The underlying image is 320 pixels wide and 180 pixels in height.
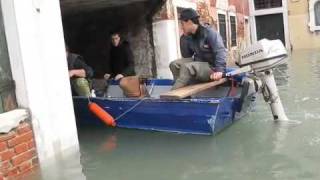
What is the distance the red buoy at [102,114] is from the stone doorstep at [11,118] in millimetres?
2022

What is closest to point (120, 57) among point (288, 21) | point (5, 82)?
point (5, 82)

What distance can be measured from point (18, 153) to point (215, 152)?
2.12m

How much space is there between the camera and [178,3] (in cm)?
1090

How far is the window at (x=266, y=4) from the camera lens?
25.1 m

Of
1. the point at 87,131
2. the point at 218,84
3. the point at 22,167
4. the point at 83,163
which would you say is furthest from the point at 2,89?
the point at 218,84

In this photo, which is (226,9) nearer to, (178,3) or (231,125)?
(178,3)

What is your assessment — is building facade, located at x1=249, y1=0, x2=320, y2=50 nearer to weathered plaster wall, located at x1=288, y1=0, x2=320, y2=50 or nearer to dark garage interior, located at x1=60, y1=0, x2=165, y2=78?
weathered plaster wall, located at x1=288, y1=0, x2=320, y2=50

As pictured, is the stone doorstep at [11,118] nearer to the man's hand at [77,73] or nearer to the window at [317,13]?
the man's hand at [77,73]

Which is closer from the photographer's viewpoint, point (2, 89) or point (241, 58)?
point (2, 89)

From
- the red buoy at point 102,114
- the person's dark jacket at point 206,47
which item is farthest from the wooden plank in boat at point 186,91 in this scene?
the red buoy at point 102,114

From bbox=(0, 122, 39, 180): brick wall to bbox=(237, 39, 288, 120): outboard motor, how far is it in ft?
9.78

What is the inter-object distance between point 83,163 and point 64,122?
493 millimetres

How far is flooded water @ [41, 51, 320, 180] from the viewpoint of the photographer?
4910 mm

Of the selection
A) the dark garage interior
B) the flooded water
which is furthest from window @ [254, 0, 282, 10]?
the flooded water
